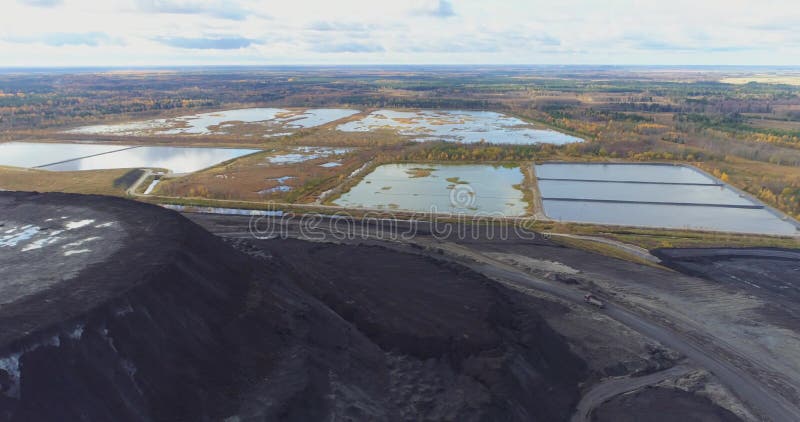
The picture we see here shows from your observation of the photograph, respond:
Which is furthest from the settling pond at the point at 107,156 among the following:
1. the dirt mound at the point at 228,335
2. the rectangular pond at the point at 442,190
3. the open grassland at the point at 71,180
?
the dirt mound at the point at 228,335

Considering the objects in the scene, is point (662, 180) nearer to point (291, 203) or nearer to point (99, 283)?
point (291, 203)

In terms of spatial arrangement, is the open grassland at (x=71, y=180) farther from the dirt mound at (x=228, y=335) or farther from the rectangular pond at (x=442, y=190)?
the rectangular pond at (x=442, y=190)

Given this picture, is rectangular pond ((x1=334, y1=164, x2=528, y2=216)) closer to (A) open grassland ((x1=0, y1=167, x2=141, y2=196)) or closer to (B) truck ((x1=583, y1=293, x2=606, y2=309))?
(B) truck ((x1=583, y1=293, x2=606, y2=309))

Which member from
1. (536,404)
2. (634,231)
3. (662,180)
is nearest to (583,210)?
(634,231)

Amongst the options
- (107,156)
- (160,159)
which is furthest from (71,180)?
(107,156)

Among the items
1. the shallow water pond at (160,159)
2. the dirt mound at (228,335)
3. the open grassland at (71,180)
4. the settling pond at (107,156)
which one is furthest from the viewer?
the settling pond at (107,156)
